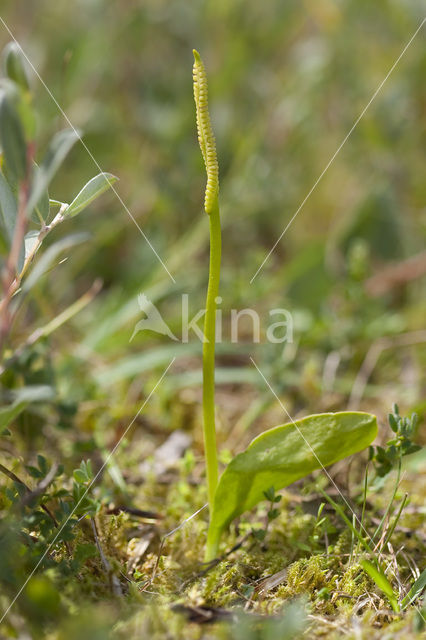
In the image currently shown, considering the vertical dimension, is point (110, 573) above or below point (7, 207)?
below

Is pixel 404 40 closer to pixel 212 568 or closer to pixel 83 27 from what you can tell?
pixel 83 27

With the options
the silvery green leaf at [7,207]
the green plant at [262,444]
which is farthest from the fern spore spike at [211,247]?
the silvery green leaf at [7,207]

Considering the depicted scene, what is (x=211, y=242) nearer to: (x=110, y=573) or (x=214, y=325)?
(x=214, y=325)

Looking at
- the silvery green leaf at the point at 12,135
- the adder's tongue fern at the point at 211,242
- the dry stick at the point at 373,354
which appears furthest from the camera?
the dry stick at the point at 373,354

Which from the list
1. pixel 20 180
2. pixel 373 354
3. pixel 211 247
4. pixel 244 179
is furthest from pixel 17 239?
pixel 244 179

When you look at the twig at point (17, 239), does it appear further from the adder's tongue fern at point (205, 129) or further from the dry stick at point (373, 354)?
the dry stick at point (373, 354)

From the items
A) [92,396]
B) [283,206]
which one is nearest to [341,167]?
[283,206]

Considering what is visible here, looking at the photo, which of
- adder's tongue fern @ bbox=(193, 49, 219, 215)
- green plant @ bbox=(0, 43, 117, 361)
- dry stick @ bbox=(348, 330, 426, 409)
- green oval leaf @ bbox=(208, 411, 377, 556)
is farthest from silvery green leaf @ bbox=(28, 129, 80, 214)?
dry stick @ bbox=(348, 330, 426, 409)
